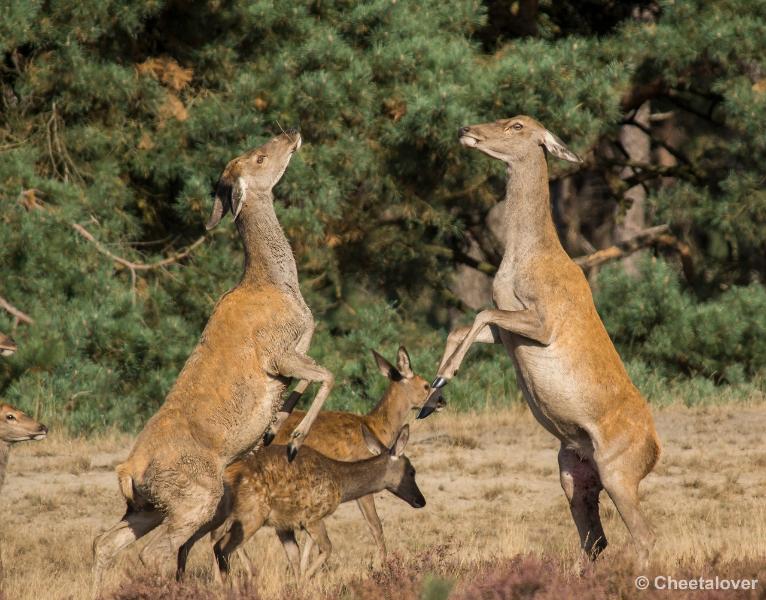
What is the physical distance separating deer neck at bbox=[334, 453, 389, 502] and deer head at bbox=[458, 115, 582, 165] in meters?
2.58

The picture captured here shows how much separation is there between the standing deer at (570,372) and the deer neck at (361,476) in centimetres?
153

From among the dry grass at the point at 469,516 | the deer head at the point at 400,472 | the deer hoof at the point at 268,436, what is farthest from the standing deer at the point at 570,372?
the deer head at the point at 400,472

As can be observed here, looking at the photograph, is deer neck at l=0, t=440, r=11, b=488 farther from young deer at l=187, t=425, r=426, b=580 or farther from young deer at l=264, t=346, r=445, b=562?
young deer at l=264, t=346, r=445, b=562

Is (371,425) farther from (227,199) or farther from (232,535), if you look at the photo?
(227,199)

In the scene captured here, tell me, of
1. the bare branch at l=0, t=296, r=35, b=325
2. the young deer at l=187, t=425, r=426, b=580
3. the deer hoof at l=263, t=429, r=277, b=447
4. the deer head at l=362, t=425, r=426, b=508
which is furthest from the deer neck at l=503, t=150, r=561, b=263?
the bare branch at l=0, t=296, r=35, b=325

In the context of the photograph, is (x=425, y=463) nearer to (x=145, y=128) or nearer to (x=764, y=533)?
(x=764, y=533)

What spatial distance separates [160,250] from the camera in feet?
59.9

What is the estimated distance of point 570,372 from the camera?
9.02 metres

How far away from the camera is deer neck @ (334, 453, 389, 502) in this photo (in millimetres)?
10664

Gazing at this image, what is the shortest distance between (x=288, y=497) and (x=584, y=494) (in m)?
2.05

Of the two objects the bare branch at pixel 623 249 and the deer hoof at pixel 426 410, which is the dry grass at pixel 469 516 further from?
the bare branch at pixel 623 249

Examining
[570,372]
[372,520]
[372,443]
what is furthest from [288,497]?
[570,372]

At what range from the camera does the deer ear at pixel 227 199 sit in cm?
944

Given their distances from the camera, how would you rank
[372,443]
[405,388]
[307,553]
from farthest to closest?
[405,388]
[372,443]
[307,553]
